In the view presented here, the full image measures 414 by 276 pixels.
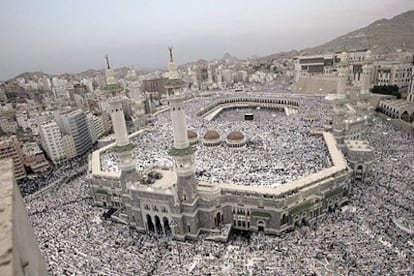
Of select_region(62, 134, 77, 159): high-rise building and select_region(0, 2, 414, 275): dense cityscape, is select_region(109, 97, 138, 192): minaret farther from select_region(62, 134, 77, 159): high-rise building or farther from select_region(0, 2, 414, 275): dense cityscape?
select_region(62, 134, 77, 159): high-rise building

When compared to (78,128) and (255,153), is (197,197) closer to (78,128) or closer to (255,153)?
(255,153)

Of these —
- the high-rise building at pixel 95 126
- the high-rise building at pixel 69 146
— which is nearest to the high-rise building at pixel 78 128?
the high-rise building at pixel 69 146

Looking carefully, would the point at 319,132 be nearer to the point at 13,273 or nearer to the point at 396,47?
the point at 13,273

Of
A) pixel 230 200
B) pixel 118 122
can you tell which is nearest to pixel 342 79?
pixel 230 200

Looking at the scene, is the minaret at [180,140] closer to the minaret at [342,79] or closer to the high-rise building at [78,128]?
the minaret at [342,79]

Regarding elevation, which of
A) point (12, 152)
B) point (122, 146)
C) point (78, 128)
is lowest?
point (12, 152)

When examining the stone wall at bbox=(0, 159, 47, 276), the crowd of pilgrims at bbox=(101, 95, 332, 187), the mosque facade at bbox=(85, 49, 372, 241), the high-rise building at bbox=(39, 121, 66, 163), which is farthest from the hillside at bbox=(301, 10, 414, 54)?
the stone wall at bbox=(0, 159, 47, 276)
